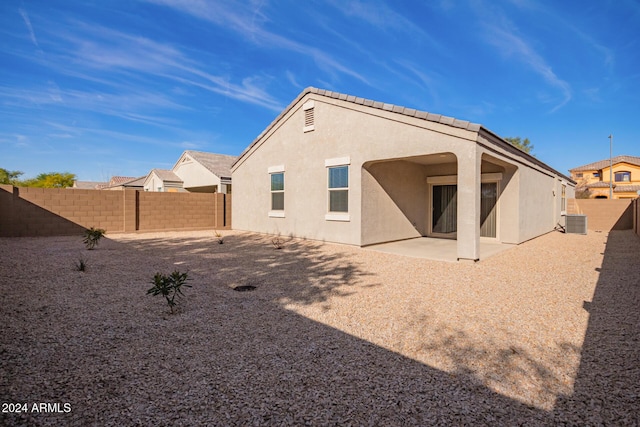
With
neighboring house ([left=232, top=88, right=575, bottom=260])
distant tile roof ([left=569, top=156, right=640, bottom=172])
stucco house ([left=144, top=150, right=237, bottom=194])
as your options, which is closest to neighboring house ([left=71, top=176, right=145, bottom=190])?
stucco house ([left=144, top=150, right=237, bottom=194])

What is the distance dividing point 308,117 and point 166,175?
20915mm

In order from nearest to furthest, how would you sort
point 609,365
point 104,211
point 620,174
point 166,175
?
point 609,365 → point 104,211 → point 166,175 → point 620,174

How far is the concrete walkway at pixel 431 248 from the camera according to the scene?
9258 millimetres

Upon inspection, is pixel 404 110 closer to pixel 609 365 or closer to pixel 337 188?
pixel 337 188

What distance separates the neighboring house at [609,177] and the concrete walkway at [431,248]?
4324cm

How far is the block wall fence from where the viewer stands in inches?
511

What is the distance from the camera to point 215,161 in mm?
25172

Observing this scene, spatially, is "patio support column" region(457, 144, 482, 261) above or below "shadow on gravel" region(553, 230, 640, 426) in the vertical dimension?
above

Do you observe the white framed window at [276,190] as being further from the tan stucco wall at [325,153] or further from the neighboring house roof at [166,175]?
the neighboring house roof at [166,175]

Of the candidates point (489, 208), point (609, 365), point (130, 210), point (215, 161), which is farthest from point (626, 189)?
point (130, 210)

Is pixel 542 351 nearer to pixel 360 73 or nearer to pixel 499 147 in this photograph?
pixel 499 147

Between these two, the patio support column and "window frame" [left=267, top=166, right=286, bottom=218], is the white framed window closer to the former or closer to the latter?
"window frame" [left=267, top=166, right=286, bottom=218]

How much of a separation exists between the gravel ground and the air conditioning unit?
10791mm

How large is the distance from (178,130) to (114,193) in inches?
796
